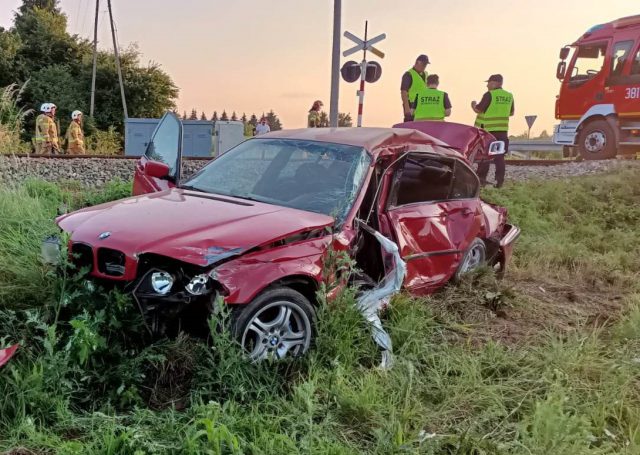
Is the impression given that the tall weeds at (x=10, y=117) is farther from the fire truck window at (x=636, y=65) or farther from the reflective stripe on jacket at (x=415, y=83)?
the fire truck window at (x=636, y=65)

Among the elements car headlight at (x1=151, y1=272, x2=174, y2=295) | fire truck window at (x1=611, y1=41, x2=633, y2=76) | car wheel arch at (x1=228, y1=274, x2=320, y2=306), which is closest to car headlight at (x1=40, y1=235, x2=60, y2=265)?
car headlight at (x1=151, y1=272, x2=174, y2=295)

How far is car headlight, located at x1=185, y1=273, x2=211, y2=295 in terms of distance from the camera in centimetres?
298

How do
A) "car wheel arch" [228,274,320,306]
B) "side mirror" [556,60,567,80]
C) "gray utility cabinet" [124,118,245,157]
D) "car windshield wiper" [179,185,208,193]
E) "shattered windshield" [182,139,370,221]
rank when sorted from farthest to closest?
1. "gray utility cabinet" [124,118,245,157]
2. "side mirror" [556,60,567,80]
3. "car windshield wiper" [179,185,208,193]
4. "shattered windshield" [182,139,370,221]
5. "car wheel arch" [228,274,320,306]

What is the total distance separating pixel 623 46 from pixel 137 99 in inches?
898

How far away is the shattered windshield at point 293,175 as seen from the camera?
13.1 ft

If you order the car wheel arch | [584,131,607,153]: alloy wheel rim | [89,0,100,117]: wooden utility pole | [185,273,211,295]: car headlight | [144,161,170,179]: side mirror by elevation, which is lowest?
the car wheel arch

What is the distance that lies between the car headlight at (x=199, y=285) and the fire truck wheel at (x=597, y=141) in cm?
1383

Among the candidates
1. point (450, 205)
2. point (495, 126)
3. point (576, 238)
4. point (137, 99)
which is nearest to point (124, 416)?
point (450, 205)

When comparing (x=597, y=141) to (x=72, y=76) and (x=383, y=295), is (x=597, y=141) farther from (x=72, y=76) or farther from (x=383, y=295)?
(x=72, y=76)

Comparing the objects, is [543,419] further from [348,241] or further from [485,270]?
[485,270]

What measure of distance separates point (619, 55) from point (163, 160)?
12923 mm

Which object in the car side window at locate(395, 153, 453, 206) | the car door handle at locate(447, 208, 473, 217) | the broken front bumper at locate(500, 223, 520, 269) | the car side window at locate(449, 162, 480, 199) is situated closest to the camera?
the car side window at locate(395, 153, 453, 206)

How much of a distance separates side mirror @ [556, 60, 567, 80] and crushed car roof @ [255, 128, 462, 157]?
459 inches

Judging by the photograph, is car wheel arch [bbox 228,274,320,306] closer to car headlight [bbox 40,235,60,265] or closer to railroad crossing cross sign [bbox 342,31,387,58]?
car headlight [bbox 40,235,60,265]
